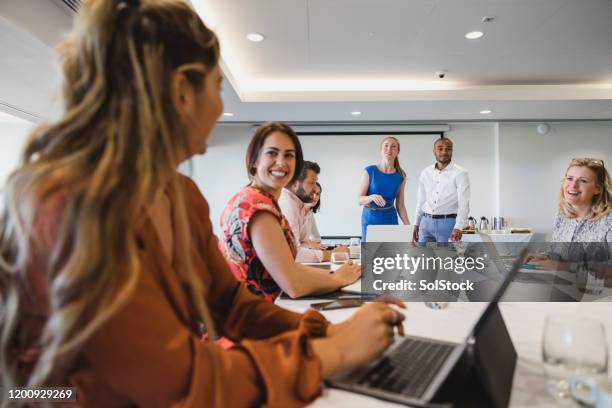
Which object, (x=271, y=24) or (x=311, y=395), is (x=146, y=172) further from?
(x=271, y=24)

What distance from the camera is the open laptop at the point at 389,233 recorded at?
2121 mm

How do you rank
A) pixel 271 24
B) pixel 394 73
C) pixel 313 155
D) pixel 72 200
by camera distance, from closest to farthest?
pixel 72 200 < pixel 271 24 < pixel 394 73 < pixel 313 155

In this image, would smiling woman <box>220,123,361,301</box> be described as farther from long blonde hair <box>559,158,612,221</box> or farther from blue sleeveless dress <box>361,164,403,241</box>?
blue sleeveless dress <box>361,164,403,241</box>

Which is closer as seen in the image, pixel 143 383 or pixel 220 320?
pixel 143 383

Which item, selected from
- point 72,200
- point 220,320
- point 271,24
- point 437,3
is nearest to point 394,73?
point 437,3

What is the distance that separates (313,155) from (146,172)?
5.96m

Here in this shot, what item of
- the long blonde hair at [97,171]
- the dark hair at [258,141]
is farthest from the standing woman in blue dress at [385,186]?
the long blonde hair at [97,171]

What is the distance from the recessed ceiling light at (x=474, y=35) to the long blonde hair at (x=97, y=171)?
3.75m

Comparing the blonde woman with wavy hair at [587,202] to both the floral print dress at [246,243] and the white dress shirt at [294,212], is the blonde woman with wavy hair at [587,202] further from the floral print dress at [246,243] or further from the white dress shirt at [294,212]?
the floral print dress at [246,243]

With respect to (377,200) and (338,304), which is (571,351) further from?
(377,200)

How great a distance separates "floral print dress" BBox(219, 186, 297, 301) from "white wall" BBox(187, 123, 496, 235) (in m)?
5.05

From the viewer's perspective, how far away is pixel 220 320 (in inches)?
33.9

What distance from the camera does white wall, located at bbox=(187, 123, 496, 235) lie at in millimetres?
6250

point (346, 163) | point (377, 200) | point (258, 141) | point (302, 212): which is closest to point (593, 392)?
point (258, 141)
